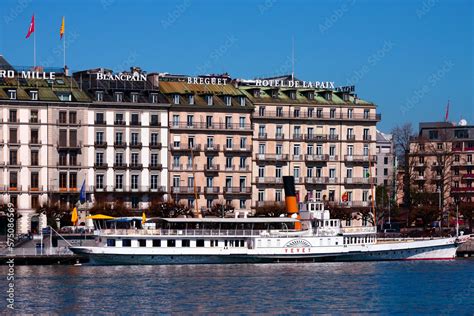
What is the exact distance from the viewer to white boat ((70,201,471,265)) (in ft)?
319

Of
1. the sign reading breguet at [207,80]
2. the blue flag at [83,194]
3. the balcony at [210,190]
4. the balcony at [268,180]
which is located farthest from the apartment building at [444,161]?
the blue flag at [83,194]

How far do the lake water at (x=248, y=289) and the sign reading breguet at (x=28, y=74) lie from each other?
104 ft

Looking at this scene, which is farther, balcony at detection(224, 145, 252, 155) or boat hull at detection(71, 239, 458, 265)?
balcony at detection(224, 145, 252, 155)

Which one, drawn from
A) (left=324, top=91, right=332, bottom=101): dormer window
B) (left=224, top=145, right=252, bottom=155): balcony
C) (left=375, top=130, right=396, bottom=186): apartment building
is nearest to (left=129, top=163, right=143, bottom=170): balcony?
(left=224, top=145, right=252, bottom=155): balcony

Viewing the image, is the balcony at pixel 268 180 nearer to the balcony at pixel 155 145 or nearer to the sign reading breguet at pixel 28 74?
the balcony at pixel 155 145

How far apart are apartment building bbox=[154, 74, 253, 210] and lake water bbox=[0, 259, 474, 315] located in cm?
2920

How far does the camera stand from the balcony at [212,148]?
412ft

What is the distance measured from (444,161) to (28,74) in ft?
140

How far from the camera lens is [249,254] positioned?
9931 cm

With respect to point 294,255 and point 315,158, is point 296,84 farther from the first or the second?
point 294,255

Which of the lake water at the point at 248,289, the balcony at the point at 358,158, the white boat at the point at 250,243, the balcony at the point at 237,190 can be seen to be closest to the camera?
the lake water at the point at 248,289

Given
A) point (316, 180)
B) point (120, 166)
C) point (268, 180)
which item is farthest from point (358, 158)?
point (120, 166)

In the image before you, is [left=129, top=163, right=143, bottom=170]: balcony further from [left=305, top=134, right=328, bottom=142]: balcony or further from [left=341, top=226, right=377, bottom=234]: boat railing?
[left=341, top=226, right=377, bottom=234]: boat railing

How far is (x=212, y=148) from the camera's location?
125750 mm
